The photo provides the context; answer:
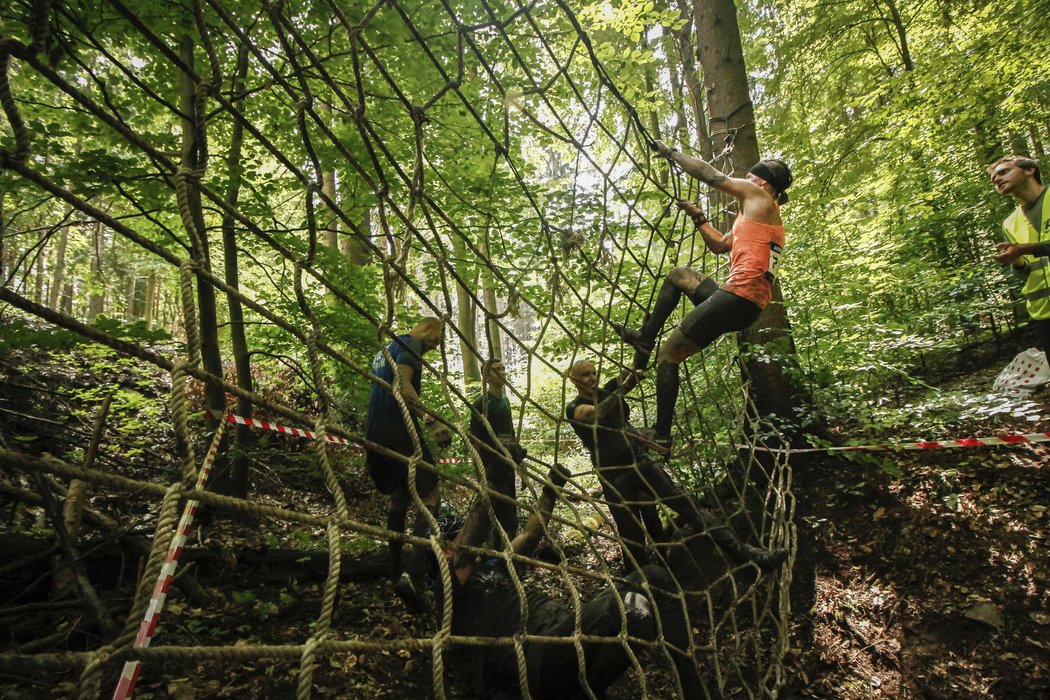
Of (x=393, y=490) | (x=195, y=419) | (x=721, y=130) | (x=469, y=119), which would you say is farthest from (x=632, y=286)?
(x=195, y=419)

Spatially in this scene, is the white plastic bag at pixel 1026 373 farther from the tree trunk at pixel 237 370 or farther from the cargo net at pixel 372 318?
the tree trunk at pixel 237 370

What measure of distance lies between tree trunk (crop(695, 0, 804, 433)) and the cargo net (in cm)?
20

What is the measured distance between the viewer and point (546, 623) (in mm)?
1882

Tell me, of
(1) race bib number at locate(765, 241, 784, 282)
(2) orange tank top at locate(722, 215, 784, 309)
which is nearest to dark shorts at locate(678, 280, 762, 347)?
(2) orange tank top at locate(722, 215, 784, 309)

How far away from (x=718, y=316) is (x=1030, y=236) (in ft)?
4.85

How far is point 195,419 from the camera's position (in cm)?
403

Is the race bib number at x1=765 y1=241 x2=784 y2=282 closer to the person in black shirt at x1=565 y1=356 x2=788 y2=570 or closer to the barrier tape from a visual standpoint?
the person in black shirt at x1=565 y1=356 x2=788 y2=570

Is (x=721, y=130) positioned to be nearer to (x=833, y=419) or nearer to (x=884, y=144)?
(x=833, y=419)

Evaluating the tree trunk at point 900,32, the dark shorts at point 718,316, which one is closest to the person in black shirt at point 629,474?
the dark shorts at point 718,316

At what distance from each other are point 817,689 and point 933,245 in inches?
156

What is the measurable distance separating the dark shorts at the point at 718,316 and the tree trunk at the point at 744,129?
117 centimetres

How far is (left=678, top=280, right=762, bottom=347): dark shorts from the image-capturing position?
6.47ft

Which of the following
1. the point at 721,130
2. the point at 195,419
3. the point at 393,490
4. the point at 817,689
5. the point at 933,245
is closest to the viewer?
the point at 817,689

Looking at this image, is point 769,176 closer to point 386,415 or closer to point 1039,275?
point 1039,275
